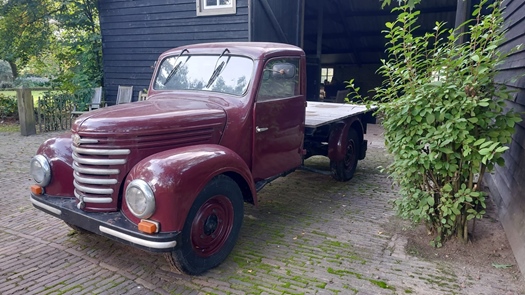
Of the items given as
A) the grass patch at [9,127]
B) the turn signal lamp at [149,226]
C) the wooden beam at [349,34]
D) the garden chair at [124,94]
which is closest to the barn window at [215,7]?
the garden chair at [124,94]

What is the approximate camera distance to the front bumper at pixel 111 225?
2600 mm

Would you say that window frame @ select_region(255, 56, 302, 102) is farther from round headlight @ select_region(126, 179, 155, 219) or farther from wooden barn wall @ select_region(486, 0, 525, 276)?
wooden barn wall @ select_region(486, 0, 525, 276)

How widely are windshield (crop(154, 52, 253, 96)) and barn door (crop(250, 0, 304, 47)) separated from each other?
14.8 feet

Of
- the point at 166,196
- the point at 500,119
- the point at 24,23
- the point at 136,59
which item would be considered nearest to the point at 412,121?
the point at 500,119

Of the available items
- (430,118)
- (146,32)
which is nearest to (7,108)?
(146,32)

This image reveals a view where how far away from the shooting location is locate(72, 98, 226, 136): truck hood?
2895 millimetres

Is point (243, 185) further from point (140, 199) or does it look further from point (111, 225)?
point (111, 225)

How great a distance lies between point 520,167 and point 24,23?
13918mm

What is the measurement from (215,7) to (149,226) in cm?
756

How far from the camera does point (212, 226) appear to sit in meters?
3.15

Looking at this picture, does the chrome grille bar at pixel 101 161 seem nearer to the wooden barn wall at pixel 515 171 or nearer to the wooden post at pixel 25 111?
the wooden barn wall at pixel 515 171

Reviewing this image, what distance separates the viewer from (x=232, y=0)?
862cm

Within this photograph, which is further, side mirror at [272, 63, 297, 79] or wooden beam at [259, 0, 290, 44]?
wooden beam at [259, 0, 290, 44]

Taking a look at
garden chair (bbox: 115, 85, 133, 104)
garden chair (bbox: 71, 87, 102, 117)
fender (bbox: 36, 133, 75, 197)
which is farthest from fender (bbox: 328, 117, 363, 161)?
garden chair (bbox: 71, 87, 102, 117)
